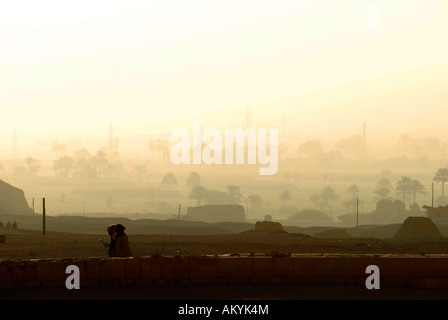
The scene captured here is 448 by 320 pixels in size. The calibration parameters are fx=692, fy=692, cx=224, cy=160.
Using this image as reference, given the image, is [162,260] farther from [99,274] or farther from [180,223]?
[180,223]

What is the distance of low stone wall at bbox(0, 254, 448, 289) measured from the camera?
47.6 ft

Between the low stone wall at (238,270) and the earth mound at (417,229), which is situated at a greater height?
the low stone wall at (238,270)

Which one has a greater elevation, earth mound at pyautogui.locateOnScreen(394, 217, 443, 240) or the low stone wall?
the low stone wall

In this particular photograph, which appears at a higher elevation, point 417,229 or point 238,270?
point 238,270

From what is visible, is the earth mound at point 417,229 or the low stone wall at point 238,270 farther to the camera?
the earth mound at point 417,229

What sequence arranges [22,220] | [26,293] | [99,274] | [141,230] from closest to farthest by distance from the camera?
1. [26,293]
2. [99,274]
3. [141,230]
4. [22,220]

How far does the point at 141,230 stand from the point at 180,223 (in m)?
27.6

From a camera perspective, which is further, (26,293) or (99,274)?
(99,274)

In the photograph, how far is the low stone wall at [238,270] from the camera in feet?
47.6

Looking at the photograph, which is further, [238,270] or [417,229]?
[417,229]

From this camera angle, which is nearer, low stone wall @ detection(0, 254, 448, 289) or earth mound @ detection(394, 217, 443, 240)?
low stone wall @ detection(0, 254, 448, 289)

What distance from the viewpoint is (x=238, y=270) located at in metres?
14.9

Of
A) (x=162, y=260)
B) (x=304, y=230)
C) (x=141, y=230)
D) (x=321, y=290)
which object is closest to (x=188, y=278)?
(x=162, y=260)
